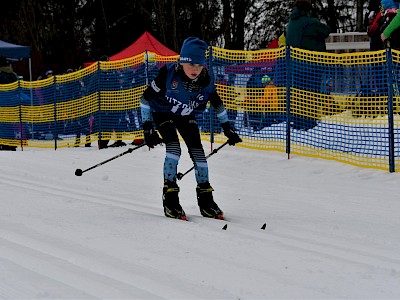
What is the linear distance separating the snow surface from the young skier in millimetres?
235

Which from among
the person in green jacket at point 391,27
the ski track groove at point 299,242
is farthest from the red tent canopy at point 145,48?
the ski track groove at point 299,242

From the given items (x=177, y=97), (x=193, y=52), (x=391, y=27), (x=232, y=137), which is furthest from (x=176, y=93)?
(x=391, y=27)

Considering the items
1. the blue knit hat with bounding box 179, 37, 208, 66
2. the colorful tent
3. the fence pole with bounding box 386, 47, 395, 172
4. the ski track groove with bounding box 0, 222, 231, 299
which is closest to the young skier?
the blue knit hat with bounding box 179, 37, 208, 66

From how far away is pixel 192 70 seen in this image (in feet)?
22.7

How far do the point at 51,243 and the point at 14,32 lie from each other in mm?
41981

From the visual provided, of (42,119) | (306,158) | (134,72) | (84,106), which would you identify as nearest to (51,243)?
(306,158)

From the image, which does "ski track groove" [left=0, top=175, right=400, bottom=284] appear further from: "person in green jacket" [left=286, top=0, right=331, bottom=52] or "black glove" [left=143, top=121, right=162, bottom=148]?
"person in green jacket" [left=286, top=0, right=331, bottom=52]

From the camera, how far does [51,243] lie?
5.70m

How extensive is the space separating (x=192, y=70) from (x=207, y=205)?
4.21ft

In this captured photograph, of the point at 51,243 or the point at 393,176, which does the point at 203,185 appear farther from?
the point at 393,176

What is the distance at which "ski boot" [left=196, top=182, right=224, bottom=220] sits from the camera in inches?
277

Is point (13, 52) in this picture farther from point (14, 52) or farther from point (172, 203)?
point (172, 203)

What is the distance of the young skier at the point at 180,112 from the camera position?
694 cm

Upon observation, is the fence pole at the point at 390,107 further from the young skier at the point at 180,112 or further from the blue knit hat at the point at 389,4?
the young skier at the point at 180,112
